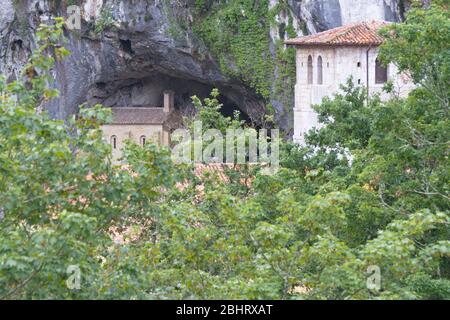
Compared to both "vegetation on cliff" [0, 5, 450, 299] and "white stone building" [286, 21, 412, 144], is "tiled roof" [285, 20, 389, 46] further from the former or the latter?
"vegetation on cliff" [0, 5, 450, 299]

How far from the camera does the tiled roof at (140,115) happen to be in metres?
56.4

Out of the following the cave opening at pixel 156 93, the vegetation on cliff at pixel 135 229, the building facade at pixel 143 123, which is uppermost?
the cave opening at pixel 156 93

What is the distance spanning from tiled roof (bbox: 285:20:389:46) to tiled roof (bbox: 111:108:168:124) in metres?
12.0

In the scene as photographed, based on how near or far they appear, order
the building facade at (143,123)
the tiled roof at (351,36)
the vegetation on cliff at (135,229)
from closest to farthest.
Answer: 1. the vegetation on cliff at (135,229)
2. the tiled roof at (351,36)
3. the building facade at (143,123)

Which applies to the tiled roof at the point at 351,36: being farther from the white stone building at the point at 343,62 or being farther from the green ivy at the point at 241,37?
the green ivy at the point at 241,37

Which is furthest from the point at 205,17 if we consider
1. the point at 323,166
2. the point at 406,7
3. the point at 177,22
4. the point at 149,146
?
the point at 149,146

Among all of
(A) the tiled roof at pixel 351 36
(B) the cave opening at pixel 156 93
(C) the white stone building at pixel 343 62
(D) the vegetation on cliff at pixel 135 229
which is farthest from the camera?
(B) the cave opening at pixel 156 93

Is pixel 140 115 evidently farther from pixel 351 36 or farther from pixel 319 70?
pixel 351 36

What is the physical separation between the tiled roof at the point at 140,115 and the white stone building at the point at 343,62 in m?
11.2

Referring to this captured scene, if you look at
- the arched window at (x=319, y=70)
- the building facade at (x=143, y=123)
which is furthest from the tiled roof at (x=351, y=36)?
the building facade at (x=143, y=123)

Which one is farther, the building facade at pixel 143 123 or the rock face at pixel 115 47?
the building facade at pixel 143 123

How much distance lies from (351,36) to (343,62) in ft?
3.19

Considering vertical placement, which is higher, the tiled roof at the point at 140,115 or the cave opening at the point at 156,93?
the cave opening at the point at 156,93

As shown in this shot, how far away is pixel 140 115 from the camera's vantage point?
5691cm
